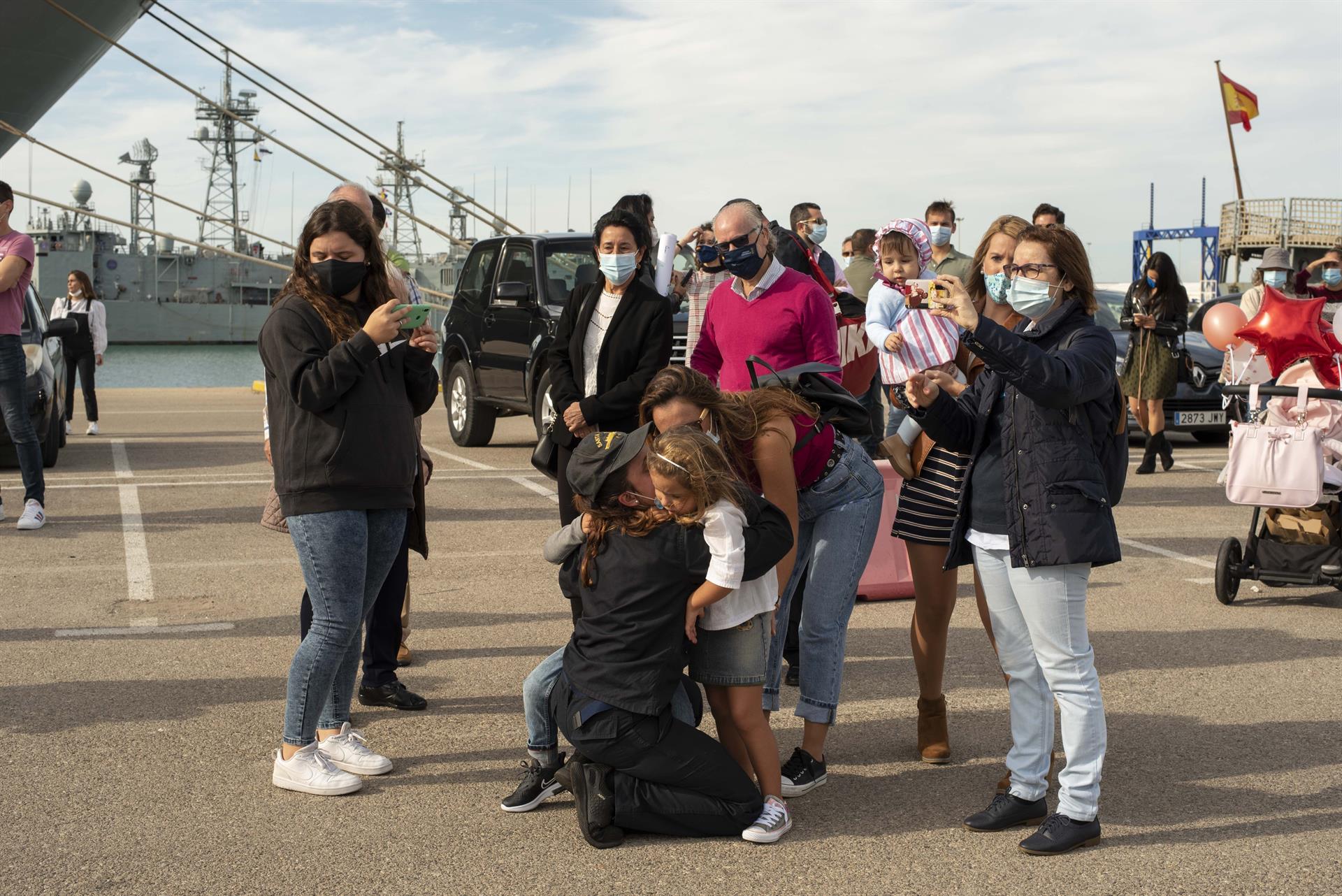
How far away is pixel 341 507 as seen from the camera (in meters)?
4.36

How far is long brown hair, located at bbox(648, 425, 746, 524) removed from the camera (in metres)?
4.02

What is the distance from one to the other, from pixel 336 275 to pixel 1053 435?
2.26 m

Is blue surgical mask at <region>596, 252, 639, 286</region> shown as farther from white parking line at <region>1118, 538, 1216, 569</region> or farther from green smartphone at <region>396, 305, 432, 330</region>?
white parking line at <region>1118, 538, 1216, 569</region>

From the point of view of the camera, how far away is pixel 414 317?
4.28 metres

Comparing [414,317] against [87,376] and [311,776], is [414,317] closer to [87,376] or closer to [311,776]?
[311,776]

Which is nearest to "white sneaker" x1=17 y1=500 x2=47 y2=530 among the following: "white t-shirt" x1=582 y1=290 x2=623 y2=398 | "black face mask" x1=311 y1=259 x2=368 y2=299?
"white t-shirt" x1=582 y1=290 x2=623 y2=398

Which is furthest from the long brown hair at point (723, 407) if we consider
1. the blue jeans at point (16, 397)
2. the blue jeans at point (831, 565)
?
the blue jeans at point (16, 397)

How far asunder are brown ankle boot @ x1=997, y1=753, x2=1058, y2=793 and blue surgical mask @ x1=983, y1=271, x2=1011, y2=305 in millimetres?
1407

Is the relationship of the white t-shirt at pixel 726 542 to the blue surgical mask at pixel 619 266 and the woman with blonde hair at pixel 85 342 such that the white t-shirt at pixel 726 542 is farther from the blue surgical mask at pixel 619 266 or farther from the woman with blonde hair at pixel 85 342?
the woman with blonde hair at pixel 85 342

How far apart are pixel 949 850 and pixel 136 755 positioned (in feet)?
9.14

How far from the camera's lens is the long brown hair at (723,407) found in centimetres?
422

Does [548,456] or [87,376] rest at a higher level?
[548,456]

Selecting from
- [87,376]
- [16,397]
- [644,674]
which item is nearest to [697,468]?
[644,674]

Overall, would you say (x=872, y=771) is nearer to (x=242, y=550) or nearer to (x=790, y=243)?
(x=790, y=243)
